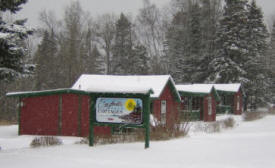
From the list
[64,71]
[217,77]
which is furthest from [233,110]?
[64,71]

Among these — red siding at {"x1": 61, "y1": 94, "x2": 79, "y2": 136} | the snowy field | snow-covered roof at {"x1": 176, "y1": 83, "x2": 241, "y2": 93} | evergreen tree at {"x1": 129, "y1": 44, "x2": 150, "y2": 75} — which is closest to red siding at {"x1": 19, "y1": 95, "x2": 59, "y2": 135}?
red siding at {"x1": 61, "y1": 94, "x2": 79, "y2": 136}

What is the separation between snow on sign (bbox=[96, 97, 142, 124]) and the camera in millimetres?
10461

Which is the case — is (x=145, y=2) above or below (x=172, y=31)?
above

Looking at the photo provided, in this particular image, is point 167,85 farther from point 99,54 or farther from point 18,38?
point 99,54

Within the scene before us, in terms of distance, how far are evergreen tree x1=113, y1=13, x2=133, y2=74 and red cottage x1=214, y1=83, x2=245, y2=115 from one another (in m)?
18.2

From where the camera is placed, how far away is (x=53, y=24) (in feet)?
178

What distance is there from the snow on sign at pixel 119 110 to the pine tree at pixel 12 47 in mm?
3060

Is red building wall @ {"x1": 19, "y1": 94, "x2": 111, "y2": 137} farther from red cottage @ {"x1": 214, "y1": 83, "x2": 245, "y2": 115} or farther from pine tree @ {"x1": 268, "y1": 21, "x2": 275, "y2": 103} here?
pine tree @ {"x1": 268, "y1": 21, "x2": 275, "y2": 103}

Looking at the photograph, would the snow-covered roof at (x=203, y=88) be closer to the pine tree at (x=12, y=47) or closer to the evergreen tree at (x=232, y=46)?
the evergreen tree at (x=232, y=46)

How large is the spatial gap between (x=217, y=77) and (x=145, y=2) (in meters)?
16.2

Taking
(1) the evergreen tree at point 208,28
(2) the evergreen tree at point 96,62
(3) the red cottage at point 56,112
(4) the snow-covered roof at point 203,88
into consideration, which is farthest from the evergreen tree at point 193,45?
(3) the red cottage at point 56,112

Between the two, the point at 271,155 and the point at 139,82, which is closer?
the point at 271,155

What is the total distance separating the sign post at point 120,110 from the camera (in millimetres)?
10383

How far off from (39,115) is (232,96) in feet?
82.3
